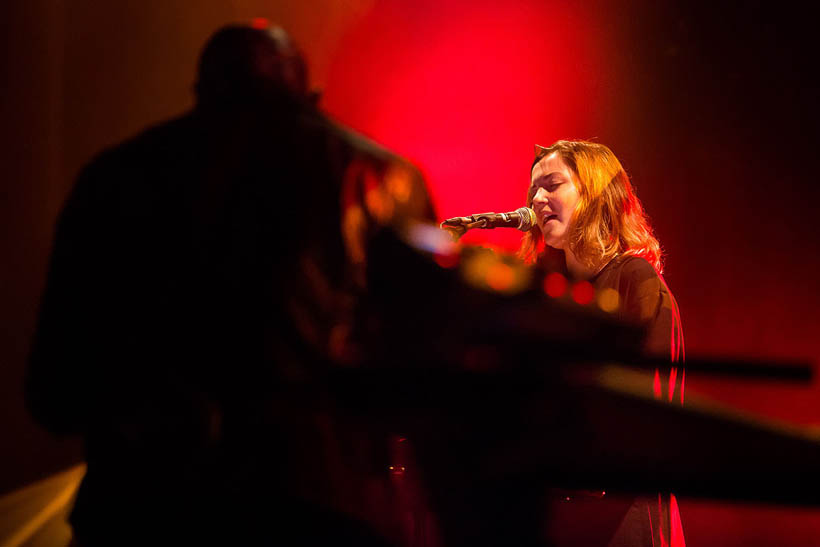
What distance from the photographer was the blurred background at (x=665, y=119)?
2.91 metres

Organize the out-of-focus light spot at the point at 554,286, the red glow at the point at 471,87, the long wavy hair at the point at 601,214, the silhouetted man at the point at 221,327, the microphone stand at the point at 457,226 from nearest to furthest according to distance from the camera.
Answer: the out-of-focus light spot at the point at 554,286 → the silhouetted man at the point at 221,327 → the microphone stand at the point at 457,226 → the long wavy hair at the point at 601,214 → the red glow at the point at 471,87

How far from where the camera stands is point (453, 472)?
75 cm

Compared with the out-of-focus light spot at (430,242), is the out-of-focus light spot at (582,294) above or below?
below

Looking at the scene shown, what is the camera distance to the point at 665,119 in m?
3.00

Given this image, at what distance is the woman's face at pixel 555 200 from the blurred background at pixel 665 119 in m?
0.63

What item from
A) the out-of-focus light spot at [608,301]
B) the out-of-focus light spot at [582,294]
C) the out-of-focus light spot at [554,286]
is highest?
the out-of-focus light spot at [554,286]

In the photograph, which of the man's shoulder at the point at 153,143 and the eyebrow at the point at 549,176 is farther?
the eyebrow at the point at 549,176

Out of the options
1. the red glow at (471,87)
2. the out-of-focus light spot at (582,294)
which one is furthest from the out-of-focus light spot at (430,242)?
the red glow at (471,87)

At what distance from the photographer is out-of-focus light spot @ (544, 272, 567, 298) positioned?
727 mm

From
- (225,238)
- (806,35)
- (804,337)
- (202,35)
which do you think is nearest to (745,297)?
(804,337)

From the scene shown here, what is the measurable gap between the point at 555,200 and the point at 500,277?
1540 millimetres

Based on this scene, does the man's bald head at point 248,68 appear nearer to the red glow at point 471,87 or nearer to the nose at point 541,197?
the nose at point 541,197

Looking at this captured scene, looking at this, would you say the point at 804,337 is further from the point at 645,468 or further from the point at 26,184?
the point at 26,184

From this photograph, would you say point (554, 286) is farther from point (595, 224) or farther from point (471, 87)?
point (471, 87)
